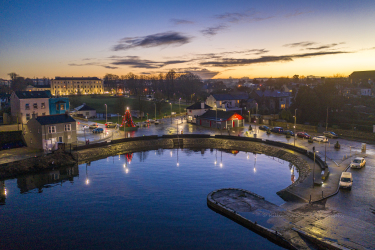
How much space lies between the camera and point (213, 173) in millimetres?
31703

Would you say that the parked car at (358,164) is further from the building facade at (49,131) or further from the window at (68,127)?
the window at (68,127)

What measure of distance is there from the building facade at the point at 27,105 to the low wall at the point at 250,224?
1616 inches

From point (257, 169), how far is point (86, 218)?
68.7ft

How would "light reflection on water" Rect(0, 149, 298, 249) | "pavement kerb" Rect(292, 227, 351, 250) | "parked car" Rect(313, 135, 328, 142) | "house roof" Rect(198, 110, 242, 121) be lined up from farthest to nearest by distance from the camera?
1. "house roof" Rect(198, 110, 242, 121)
2. "parked car" Rect(313, 135, 328, 142)
3. "light reflection on water" Rect(0, 149, 298, 249)
4. "pavement kerb" Rect(292, 227, 351, 250)

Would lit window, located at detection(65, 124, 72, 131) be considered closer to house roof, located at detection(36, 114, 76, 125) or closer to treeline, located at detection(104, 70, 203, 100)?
Answer: house roof, located at detection(36, 114, 76, 125)

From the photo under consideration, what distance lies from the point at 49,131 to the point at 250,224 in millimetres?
32058

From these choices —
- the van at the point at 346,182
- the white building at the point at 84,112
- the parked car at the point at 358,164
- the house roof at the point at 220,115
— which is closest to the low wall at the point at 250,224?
the van at the point at 346,182

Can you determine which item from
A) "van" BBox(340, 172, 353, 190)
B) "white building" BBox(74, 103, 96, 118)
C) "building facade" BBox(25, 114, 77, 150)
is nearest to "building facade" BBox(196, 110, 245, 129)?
"building facade" BBox(25, 114, 77, 150)

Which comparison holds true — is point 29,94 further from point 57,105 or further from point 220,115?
point 220,115

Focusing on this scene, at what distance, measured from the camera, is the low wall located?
16675 millimetres

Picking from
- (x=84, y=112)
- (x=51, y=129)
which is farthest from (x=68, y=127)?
(x=84, y=112)

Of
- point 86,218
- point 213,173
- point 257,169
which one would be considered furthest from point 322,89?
point 86,218

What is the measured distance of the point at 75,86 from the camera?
147000mm

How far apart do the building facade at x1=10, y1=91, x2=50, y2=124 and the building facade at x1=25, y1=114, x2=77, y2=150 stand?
36.4 ft
